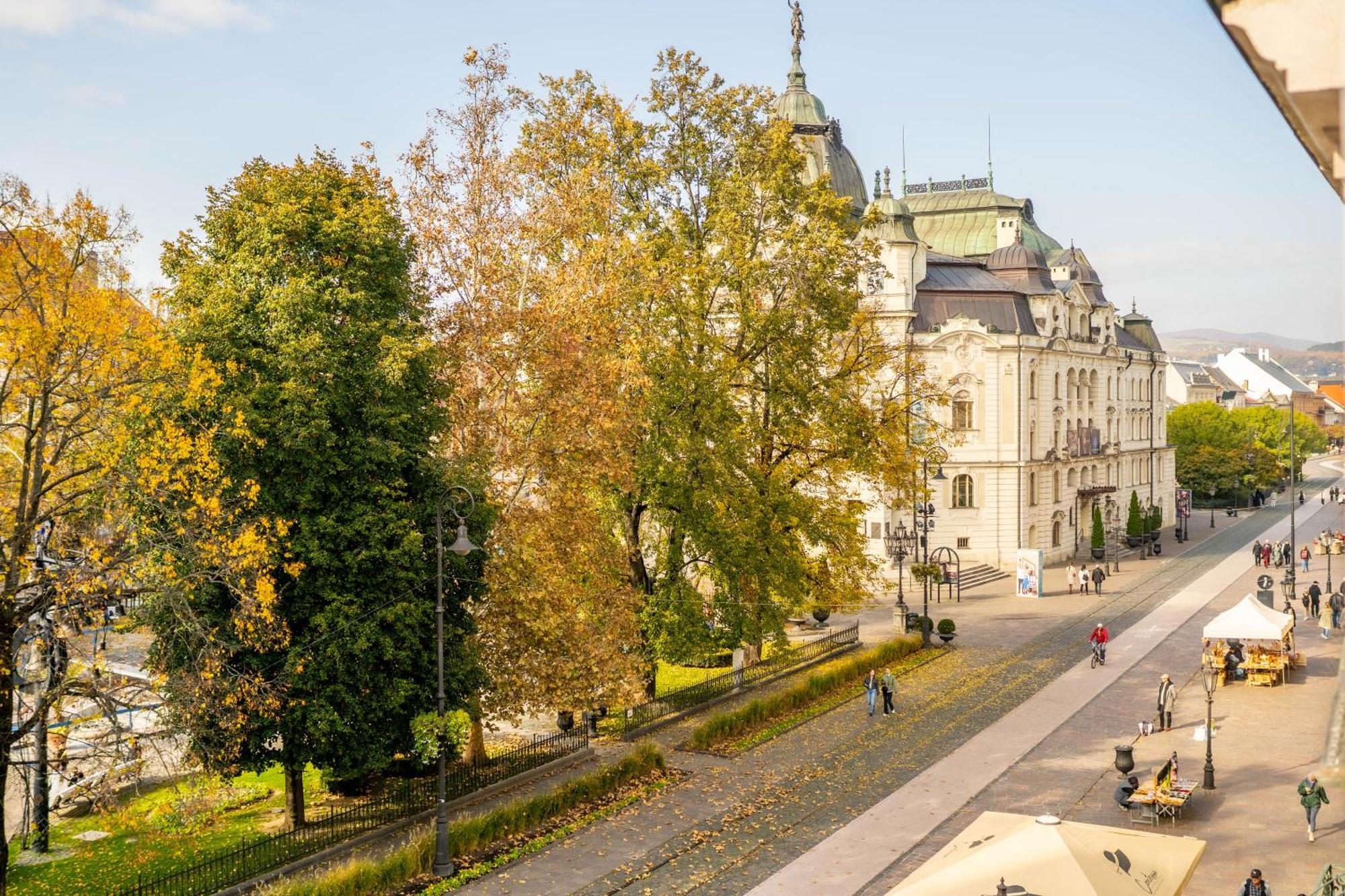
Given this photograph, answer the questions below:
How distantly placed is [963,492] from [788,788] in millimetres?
39247

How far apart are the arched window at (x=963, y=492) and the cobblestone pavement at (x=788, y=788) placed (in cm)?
1884

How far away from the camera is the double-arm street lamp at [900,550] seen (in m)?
43.9

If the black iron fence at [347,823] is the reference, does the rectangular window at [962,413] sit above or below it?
above

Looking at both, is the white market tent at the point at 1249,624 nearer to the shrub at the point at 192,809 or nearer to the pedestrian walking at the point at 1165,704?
the pedestrian walking at the point at 1165,704

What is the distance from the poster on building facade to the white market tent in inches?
792

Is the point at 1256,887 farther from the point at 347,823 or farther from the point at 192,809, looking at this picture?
the point at 192,809

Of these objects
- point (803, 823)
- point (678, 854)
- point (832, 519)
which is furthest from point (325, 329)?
point (832, 519)

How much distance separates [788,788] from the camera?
1013 inches

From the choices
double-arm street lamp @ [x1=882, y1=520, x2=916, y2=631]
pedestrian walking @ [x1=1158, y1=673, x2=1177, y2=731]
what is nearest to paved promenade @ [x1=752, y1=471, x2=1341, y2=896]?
pedestrian walking @ [x1=1158, y1=673, x2=1177, y2=731]

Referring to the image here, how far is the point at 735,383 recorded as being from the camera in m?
32.2

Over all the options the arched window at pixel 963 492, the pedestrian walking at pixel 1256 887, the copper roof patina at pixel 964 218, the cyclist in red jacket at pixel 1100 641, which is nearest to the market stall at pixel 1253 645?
the cyclist in red jacket at pixel 1100 641

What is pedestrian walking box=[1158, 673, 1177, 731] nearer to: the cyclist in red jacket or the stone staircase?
the cyclist in red jacket

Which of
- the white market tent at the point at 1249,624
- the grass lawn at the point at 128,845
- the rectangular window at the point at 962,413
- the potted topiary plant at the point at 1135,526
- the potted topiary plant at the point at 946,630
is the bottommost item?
the grass lawn at the point at 128,845

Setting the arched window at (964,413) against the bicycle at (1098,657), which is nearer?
the bicycle at (1098,657)
